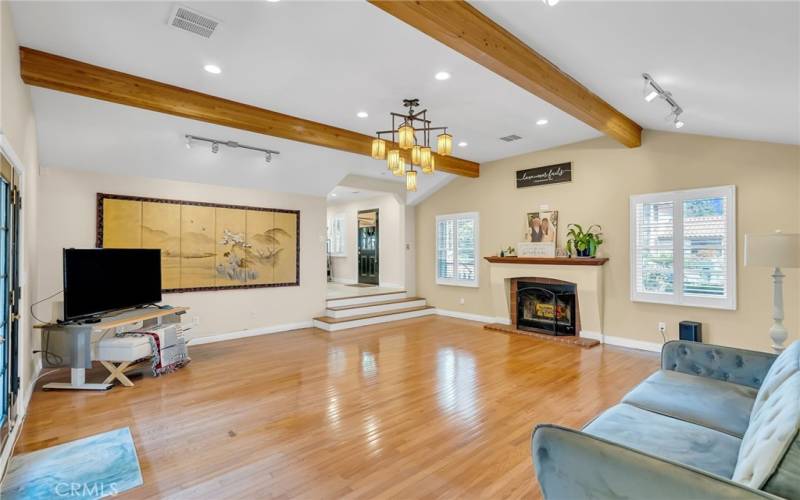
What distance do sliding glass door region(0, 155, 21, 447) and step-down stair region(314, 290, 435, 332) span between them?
423 centimetres

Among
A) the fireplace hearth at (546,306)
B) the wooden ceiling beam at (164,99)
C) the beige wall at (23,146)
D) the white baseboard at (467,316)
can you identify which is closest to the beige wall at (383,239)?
the white baseboard at (467,316)

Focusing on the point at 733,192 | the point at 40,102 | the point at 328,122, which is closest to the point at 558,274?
the point at 733,192

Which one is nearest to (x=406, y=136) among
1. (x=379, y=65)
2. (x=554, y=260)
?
(x=379, y=65)

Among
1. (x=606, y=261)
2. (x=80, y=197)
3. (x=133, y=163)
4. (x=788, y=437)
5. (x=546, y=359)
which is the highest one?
(x=133, y=163)

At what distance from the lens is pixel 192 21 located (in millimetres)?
2773

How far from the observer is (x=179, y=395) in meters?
3.87

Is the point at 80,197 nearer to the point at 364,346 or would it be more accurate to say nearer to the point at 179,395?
the point at 179,395

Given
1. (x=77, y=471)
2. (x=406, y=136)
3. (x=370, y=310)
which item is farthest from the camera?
(x=370, y=310)

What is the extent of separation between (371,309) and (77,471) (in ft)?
18.0

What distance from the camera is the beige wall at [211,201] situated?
15.9 feet

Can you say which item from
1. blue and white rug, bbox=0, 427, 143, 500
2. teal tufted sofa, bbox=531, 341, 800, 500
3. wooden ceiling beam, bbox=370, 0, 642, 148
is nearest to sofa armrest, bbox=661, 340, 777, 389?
teal tufted sofa, bbox=531, 341, 800, 500

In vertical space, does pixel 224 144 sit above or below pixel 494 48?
below

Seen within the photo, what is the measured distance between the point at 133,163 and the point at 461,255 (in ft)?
19.1

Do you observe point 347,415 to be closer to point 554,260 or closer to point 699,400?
point 699,400
